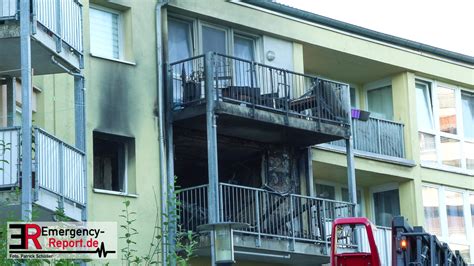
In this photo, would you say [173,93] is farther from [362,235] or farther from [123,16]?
[362,235]

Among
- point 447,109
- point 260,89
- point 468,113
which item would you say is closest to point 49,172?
point 260,89

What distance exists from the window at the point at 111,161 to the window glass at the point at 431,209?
10380 mm

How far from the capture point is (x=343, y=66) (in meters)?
32.8

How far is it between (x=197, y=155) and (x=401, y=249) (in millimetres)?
8626

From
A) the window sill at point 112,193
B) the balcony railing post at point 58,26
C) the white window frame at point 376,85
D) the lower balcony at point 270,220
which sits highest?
the white window frame at point 376,85

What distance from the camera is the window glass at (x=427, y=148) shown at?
111 ft

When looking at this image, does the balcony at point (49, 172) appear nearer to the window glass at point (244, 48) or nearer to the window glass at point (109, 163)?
the window glass at point (109, 163)

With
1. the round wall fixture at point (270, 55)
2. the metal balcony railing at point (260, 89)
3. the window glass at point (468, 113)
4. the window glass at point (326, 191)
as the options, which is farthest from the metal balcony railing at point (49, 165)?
the window glass at point (468, 113)

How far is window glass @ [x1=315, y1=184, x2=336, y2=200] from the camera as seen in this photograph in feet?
107

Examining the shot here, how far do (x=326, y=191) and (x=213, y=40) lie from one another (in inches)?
250

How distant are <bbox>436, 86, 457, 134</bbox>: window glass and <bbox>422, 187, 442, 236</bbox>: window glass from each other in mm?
1924

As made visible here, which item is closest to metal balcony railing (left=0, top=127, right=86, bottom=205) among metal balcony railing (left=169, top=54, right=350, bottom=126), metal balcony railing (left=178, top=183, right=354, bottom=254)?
metal balcony railing (left=178, top=183, right=354, bottom=254)

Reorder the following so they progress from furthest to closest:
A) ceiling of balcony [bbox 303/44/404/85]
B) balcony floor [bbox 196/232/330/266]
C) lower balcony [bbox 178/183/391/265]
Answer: ceiling of balcony [bbox 303/44/404/85]
lower balcony [bbox 178/183/391/265]
balcony floor [bbox 196/232/330/266]

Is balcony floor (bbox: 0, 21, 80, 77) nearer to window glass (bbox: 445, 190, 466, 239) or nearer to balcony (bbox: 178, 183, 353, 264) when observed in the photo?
balcony (bbox: 178, 183, 353, 264)
